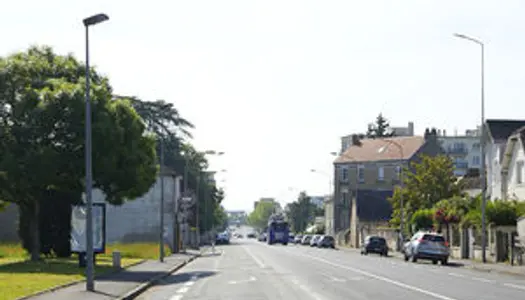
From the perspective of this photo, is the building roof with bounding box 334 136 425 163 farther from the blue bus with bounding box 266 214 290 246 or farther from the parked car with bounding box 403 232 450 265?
the parked car with bounding box 403 232 450 265

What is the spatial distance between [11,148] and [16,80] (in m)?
4.40

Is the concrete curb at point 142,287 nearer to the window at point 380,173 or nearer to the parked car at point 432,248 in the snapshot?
the parked car at point 432,248

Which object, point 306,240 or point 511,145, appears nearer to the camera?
point 511,145

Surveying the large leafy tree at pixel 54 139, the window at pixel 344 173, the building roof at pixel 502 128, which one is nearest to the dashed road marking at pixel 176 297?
the large leafy tree at pixel 54 139

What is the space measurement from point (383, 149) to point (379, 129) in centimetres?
2841

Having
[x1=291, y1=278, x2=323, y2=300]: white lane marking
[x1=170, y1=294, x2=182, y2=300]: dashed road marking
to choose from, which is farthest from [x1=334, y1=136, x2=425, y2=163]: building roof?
[x1=170, y1=294, x2=182, y2=300]: dashed road marking

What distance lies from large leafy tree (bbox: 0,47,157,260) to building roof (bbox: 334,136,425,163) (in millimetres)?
72352

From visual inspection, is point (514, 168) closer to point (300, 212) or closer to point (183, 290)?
point (183, 290)

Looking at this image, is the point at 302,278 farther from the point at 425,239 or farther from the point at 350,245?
the point at 350,245

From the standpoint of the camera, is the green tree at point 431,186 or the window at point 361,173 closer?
the green tree at point 431,186

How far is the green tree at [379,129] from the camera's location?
150 m

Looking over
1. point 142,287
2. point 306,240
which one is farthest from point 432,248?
point 306,240

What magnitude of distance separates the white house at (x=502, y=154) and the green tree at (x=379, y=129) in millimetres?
78248

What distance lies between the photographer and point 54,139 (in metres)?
42.6
